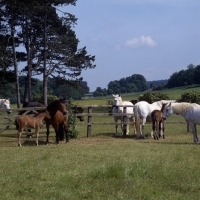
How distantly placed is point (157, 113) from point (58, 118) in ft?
14.2

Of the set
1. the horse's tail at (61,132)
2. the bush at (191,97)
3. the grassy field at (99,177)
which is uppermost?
the bush at (191,97)

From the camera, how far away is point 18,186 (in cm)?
718

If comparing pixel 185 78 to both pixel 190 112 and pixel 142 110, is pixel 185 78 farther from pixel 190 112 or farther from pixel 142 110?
pixel 190 112

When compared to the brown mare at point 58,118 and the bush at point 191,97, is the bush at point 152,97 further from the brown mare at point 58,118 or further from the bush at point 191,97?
the brown mare at point 58,118

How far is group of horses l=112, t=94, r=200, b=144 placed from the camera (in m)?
14.5

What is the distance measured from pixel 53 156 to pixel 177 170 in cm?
386

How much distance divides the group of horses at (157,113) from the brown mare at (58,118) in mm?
3736

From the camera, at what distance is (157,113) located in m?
16.7

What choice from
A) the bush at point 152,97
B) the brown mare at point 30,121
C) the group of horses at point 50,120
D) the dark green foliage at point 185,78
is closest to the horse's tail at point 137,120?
the group of horses at point 50,120

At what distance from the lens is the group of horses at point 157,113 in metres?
14.5

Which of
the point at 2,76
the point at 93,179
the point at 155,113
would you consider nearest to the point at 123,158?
the point at 93,179

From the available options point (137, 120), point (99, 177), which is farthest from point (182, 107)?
point (99, 177)

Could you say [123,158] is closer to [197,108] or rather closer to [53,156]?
[53,156]

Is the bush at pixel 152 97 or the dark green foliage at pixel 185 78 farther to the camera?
the dark green foliage at pixel 185 78
